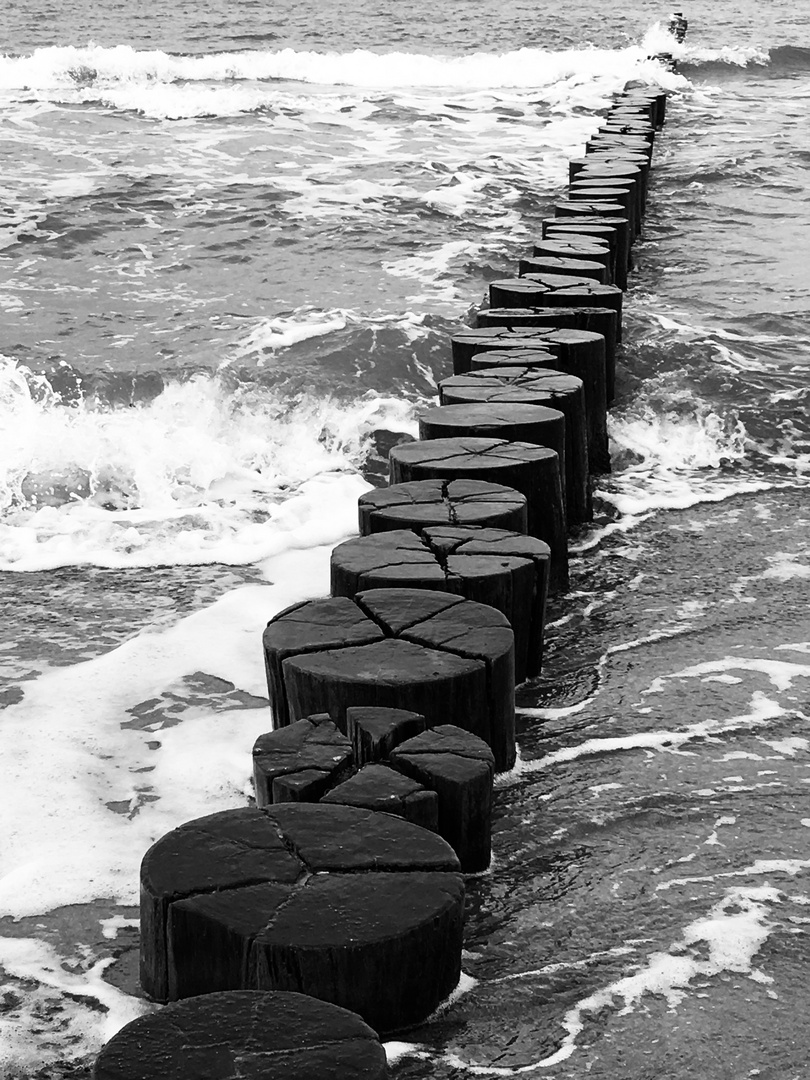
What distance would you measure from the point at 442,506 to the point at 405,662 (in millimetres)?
1039

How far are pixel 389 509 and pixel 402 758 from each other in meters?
1.33

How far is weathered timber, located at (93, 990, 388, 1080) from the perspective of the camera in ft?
6.13

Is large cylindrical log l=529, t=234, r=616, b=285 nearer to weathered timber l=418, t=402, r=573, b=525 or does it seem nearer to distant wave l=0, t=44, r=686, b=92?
weathered timber l=418, t=402, r=573, b=525

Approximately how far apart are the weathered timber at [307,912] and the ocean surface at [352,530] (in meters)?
0.24

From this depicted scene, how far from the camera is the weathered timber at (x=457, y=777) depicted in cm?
281

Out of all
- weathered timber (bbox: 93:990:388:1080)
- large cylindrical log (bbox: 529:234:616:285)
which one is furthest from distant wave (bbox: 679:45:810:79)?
weathered timber (bbox: 93:990:388:1080)

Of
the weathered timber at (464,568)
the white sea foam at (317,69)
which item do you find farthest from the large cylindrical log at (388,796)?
the white sea foam at (317,69)

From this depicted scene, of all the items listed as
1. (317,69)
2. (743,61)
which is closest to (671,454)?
(317,69)

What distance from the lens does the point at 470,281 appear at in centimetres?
1048

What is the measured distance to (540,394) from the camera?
496cm

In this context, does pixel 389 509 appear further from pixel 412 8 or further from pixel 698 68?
pixel 412 8

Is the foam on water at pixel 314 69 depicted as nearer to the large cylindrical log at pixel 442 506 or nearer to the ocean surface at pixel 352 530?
the ocean surface at pixel 352 530

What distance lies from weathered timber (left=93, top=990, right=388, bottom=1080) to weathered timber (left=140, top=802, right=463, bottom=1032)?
0.63ft

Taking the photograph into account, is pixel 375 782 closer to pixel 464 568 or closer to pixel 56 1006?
pixel 56 1006
